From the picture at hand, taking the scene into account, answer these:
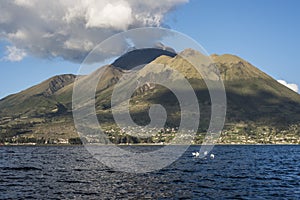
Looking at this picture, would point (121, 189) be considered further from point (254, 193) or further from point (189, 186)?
point (254, 193)

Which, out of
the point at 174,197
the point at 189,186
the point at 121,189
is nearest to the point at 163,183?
the point at 189,186

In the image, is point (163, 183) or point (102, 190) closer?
point (102, 190)

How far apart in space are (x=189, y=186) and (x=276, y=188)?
47.9 ft

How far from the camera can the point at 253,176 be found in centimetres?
8456

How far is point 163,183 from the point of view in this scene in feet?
237

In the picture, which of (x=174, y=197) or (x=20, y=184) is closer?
(x=174, y=197)

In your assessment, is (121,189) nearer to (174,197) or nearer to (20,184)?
(174,197)

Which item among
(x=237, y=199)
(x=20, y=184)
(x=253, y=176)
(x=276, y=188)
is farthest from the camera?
(x=253, y=176)

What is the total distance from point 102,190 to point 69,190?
5.32 meters

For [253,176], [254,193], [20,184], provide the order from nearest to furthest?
1. [254,193]
2. [20,184]
3. [253,176]

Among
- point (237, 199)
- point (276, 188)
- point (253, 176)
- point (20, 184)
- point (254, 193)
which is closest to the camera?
point (237, 199)

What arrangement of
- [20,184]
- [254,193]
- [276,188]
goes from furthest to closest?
[20,184] → [276,188] → [254,193]

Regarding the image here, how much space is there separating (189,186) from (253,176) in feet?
73.1

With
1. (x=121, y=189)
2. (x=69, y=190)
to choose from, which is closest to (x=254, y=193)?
(x=121, y=189)
